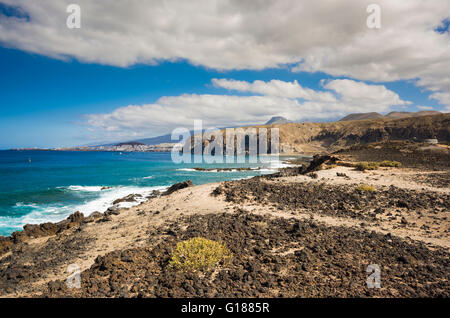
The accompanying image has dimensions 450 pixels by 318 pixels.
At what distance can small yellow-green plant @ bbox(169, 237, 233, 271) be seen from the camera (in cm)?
591

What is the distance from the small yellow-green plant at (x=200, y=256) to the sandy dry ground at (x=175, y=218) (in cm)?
251

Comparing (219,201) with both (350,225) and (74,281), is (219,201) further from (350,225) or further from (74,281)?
(74,281)

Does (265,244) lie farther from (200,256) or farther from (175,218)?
(175,218)

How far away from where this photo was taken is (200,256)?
20.2 ft

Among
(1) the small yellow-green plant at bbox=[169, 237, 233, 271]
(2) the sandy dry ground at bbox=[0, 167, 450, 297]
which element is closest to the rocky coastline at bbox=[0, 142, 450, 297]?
(2) the sandy dry ground at bbox=[0, 167, 450, 297]

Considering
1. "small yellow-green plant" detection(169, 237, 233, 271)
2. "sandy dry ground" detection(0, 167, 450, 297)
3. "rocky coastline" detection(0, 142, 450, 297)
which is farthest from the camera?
"sandy dry ground" detection(0, 167, 450, 297)

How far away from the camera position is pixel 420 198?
11.2 metres

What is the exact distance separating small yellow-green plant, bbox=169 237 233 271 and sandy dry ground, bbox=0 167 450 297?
251cm

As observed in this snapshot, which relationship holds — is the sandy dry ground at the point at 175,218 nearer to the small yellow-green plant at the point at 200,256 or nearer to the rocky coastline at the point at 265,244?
the rocky coastline at the point at 265,244

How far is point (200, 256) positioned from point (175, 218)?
5112mm

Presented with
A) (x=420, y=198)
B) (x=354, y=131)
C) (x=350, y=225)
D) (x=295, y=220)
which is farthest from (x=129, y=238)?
(x=354, y=131)

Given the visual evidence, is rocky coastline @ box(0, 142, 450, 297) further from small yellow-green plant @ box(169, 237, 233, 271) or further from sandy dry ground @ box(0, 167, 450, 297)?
small yellow-green plant @ box(169, 237, 233, 271)

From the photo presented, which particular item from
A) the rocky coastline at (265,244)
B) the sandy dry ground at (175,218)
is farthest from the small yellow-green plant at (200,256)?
the sandy dry ground at (175,218)
